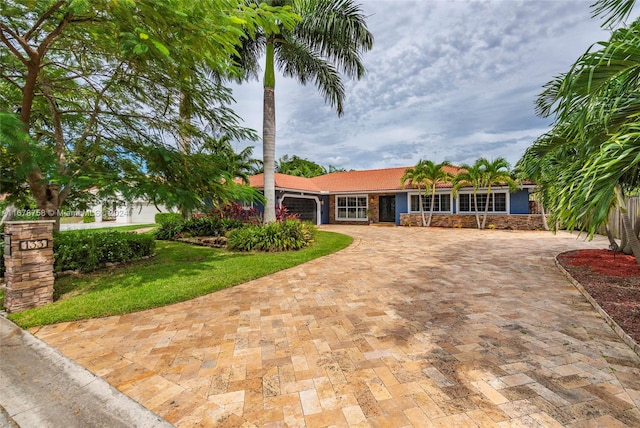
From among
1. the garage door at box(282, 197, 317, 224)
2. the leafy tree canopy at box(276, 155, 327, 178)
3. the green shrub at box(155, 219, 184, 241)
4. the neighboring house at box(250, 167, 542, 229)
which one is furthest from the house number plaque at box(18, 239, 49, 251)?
the leafy tree canopy at box(276, 155, 327, 178)

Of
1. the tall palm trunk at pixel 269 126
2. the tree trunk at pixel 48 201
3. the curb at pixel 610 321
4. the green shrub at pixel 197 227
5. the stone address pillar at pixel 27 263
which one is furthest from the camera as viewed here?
the green shrub at pixel 197 227

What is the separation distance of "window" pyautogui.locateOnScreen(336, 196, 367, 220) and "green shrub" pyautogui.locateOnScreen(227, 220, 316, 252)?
12408 mm

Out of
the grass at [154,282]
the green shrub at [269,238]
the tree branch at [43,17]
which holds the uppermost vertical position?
the tree branch at [43,17]

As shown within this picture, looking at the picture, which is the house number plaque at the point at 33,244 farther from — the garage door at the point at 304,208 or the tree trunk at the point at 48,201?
the garage door at the point at 304,208

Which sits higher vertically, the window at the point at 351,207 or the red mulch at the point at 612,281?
the window at the point at 351,207

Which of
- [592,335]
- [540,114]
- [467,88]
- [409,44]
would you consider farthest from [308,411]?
[467,88]

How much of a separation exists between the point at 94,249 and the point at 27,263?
2.59 m

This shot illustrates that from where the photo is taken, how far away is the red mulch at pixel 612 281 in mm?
3822

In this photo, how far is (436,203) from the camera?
19.8 m

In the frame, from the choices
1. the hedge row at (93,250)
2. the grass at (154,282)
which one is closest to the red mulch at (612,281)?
the grass at (154,282)

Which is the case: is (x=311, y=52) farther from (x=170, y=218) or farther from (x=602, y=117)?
(x=170, y=218)

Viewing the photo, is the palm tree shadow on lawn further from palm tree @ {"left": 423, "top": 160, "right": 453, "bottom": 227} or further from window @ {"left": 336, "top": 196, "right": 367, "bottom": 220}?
window @ {"left": 336, "top": 196, "right": 367, "bottom": 220}

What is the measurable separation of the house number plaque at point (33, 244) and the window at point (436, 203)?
19431 mm

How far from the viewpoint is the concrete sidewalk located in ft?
7.09
